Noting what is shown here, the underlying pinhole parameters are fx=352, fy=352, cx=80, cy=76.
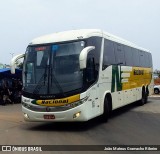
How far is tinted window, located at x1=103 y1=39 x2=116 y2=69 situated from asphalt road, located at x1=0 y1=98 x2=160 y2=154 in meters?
2.36

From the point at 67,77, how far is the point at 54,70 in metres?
0.56

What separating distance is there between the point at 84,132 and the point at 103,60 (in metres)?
3.15

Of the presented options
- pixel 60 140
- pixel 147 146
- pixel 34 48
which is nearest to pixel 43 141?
pixel 60 140

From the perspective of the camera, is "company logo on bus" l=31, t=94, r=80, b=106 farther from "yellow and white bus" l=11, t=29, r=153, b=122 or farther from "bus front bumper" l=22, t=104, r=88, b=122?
"bus front bumper" l=22, t=104, r=88, b=122

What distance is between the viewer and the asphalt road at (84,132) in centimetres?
969

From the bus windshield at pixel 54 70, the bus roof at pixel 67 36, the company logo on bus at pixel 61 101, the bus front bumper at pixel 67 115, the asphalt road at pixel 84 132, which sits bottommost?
the asphalt road at pixel 84 132

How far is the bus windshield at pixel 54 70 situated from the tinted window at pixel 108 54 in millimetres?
1943

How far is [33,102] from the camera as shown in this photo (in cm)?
1171

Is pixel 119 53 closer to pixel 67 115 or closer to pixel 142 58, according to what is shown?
pixel 67 115

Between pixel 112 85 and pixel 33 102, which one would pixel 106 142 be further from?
pixel 112 85

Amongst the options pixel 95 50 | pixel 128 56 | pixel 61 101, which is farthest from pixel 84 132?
pixel 128 56

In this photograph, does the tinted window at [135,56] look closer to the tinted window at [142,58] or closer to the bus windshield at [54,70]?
the tinted window at [142,58]

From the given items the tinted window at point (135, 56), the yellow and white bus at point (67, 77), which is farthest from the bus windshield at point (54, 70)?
the tinted window at point (135, 56)

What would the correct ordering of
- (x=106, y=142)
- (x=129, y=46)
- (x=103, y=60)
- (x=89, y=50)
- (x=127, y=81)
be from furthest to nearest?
1. (x=129, y=46)
2. (x=127, y=81)
3. (x=103, y=60)
4. (x=89, y=50)
5. (x=106, y=142)
